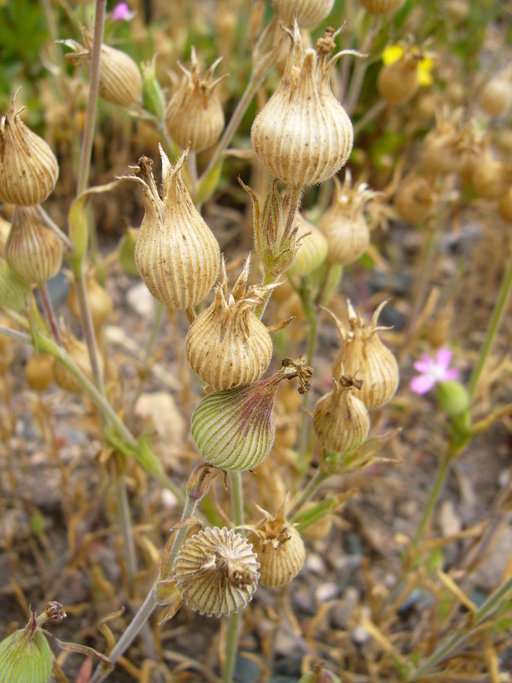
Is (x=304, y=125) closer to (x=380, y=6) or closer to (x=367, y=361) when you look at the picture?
(x=367, y=361)

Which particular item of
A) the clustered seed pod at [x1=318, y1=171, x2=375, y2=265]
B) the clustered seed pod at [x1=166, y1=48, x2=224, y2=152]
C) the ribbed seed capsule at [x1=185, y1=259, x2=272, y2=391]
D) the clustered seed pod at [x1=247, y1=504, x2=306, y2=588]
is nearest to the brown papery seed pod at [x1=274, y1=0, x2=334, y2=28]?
the clustered seed pod at [x1=166, y1=48, x2=224, y2=152]

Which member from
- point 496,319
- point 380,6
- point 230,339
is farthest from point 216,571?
point 380,6

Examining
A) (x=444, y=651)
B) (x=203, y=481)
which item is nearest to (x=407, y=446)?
(x=444, y=651)

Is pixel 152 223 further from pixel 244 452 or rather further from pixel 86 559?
pixel 86 559

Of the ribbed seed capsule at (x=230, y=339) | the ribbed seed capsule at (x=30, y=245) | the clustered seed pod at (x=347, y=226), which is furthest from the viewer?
the clustered seed pod at (x=347, y=226)

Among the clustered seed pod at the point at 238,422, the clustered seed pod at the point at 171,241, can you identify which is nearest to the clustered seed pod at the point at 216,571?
the clustered seed pod at the point at 238,422

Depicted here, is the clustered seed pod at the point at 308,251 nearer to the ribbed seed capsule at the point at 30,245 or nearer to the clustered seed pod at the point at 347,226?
the clustered seed pod at the point at 347,226

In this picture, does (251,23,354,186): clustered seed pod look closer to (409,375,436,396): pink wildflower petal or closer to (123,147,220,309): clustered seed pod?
(123,147,220,309): clustered seed pod
